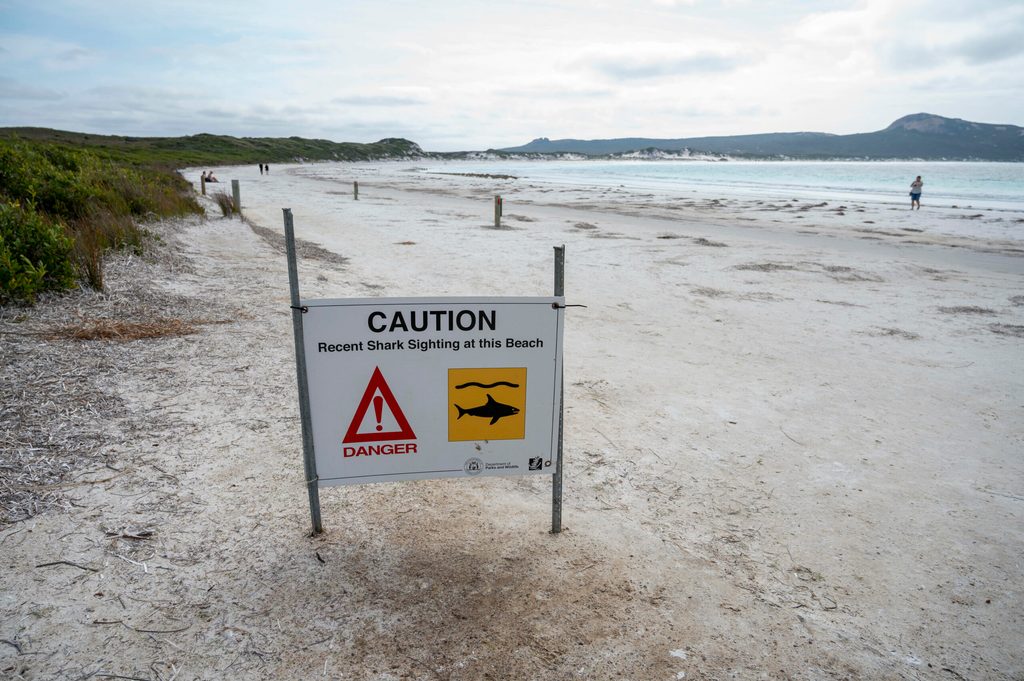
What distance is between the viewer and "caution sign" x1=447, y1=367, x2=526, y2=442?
10.2 ft

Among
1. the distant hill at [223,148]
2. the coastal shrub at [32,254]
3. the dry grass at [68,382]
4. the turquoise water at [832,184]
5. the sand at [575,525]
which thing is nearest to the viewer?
the sand at [575,525]

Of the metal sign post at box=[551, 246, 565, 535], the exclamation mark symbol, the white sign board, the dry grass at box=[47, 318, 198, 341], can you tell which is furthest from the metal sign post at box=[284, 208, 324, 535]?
the dry grass at box=[47, 318, 198, 341]

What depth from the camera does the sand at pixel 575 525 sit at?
109 inches

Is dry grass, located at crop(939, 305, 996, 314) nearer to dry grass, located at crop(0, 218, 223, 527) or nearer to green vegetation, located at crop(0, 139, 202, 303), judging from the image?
dry grass, located at crop(0, 218, 223, 527)

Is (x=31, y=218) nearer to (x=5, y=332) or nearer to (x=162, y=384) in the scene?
(x=5, y=332)

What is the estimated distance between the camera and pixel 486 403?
10.3 ft

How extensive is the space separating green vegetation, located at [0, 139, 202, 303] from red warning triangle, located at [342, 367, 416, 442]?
541 cm

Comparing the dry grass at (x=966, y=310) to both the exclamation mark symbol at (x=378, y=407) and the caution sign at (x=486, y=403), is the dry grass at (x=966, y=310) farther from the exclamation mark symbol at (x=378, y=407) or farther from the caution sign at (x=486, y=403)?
the exclamation mark symbol at (x=378, y=407)

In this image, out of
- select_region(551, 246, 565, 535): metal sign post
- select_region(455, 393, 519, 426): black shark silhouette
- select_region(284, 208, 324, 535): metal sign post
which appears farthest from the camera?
select_region(455, 393, 519, 426): black shark silhouette

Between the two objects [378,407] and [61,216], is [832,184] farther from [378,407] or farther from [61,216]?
[378,407]

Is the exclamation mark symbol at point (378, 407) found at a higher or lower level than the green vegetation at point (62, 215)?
lower

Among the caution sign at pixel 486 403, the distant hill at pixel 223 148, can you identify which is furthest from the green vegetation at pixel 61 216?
the distant hill at pixel 223 148

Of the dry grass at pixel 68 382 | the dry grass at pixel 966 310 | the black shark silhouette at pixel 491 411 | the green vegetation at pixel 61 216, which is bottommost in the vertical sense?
the dry grass at pixel 966 310

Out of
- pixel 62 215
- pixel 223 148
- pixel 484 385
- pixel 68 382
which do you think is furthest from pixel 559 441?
pixel 223 148
